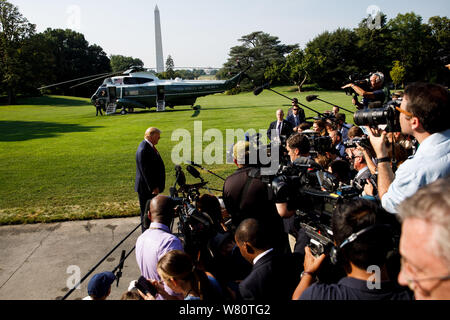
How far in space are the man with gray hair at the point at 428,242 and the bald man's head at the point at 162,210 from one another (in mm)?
2662

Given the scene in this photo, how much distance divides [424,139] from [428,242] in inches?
69.6

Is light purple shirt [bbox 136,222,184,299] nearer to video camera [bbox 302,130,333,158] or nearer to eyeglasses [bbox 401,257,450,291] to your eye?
eyeglasses [bbox 401,257,450,291]

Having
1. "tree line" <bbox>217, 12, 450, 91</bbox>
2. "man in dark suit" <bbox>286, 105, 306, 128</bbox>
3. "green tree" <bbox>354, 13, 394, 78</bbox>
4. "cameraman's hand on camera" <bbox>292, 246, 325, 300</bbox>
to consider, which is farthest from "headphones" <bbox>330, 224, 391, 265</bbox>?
"green tree" <bbox>354, 13, 394, 78</bbox>

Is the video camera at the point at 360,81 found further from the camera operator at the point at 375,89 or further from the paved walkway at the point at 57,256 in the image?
the paved walkway at the point at 57,256

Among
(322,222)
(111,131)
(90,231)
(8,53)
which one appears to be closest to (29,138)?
(111,131)

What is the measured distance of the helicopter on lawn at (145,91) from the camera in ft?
97.3

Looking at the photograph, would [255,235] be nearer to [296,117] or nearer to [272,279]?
[272,279]

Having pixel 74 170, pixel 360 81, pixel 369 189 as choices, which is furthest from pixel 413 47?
pixel 369 189

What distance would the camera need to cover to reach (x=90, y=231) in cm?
650

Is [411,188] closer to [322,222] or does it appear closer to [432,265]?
[322,222]

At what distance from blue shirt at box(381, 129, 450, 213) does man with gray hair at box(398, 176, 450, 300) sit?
1308mm

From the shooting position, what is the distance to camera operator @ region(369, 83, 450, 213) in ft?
7.73

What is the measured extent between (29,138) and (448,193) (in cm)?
2304

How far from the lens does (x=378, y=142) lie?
2.96m
